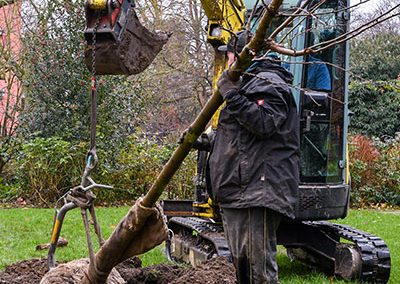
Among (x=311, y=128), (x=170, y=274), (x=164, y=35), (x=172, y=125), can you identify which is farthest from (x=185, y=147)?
(x=172, y=125)

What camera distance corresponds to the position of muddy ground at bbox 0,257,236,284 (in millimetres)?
4617

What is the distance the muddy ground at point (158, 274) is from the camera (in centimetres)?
462

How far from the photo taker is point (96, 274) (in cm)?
403

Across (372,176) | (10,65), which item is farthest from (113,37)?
(372,176)

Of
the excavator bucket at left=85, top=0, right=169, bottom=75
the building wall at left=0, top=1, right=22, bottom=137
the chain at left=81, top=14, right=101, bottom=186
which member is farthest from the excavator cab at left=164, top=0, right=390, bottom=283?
the building wall at left=0, top=1, right=22, bottom=137

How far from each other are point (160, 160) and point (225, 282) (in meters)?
9.14

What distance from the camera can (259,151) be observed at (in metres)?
4.20

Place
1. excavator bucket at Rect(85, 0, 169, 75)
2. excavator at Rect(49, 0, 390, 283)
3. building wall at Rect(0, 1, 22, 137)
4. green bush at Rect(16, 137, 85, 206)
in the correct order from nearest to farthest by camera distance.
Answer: excavator bucket at Rect(85, 0, 169, 75)
excavator at Rect(49, 0, 390, 283)
green bush at Rect(16, 137, 85, 206)
building wall at Rect(0, 1, 22, 137)

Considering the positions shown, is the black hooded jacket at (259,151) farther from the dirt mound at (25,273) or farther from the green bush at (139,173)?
the green bush at (139,173)

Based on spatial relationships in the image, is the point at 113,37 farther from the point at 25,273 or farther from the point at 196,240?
the point at 196,240

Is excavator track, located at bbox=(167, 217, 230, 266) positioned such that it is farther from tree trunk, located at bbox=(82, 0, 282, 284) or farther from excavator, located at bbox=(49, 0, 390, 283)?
tree trunk, located at bbox=(82, 0, 282, 284)

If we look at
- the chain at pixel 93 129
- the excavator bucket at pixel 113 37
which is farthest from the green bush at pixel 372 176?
the chain at pixel 93 129

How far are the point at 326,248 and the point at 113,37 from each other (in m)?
3.36

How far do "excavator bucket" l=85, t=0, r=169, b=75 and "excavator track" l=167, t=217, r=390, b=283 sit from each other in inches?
84.8
